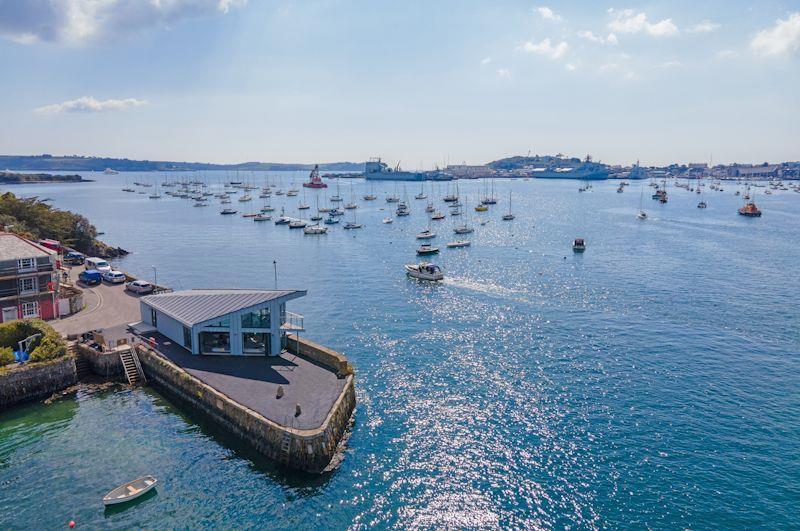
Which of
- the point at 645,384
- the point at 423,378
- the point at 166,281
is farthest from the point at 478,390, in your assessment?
the point at 166,281

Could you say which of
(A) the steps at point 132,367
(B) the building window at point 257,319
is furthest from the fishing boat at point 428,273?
(A) the steps at point 132,367

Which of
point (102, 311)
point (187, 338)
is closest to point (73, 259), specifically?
point (102, 311)

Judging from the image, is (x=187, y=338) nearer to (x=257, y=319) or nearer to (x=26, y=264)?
(x=257, y=319)

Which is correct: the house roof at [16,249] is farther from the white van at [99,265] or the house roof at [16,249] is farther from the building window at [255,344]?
the building window at [255,344]

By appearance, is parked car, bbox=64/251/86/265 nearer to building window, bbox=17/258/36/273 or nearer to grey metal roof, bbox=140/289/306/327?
building window, bbox=17/258/36/273

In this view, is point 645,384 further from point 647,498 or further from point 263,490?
point 263,490

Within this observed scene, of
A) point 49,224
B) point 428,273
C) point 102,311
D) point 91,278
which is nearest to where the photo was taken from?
point 102,311
